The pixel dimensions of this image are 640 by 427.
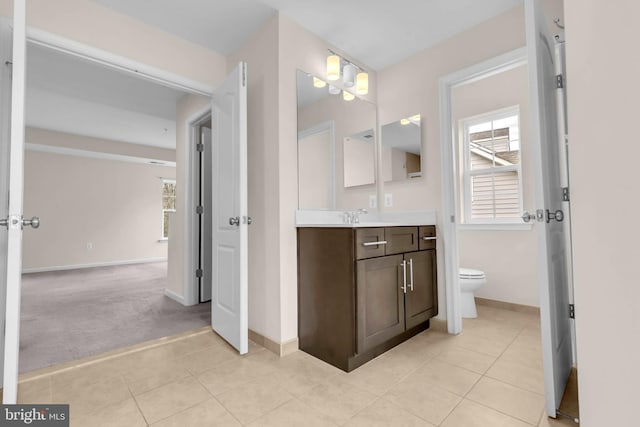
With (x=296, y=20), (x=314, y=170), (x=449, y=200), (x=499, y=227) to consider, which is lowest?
(x=499, y=227)

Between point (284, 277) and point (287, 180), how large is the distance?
0.71 m

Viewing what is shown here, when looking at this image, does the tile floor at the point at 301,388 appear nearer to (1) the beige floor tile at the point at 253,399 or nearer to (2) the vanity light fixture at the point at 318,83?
(1) the beige floor tile at the point at 253,399

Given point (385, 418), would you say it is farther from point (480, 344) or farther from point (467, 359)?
point (480, 344)

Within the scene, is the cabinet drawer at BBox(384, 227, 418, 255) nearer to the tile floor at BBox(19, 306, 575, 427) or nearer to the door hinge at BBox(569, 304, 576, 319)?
the tile floor at BBox(19, 306, 575, 427)

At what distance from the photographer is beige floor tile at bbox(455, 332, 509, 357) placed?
6.53ft

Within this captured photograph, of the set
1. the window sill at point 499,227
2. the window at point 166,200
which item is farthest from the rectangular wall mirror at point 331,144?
the window at point 166,200

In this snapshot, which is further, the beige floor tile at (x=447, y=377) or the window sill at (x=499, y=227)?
the window sill at (x=499, y=227)

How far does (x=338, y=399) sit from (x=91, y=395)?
132 centimetres

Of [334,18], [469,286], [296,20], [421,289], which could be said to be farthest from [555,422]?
[296,20]

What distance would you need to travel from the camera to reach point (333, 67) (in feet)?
7.91

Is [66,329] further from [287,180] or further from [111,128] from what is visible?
[111,128]

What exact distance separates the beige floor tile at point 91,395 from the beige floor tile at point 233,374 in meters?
0.41

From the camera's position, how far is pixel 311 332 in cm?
200

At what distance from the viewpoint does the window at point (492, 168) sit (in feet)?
10.0
